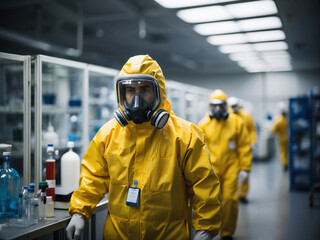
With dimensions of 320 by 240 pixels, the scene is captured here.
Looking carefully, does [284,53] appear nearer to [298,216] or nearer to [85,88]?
[298,216]

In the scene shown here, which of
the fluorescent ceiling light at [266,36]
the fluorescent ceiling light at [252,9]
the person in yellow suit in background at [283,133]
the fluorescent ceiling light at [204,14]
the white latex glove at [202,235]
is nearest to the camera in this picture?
the white latex glove at [202,235]

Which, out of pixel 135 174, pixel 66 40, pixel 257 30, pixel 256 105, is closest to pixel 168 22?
pixel 257 30

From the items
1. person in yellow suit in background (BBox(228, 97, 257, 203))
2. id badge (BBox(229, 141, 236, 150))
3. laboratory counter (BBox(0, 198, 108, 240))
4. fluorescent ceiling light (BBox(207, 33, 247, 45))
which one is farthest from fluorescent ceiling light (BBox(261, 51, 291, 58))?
laboratory counter (BBox(0, 198, 108, 240))

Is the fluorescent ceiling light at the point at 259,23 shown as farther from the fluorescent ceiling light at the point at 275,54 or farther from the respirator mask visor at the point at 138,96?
the respirator mask visor at the point at 138,96

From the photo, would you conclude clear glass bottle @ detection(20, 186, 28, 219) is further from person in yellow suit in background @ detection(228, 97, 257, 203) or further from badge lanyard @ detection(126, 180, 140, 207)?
person in yellow suit in background @ detection(228, 97, 257, 203)

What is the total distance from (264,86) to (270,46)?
5.56 metres

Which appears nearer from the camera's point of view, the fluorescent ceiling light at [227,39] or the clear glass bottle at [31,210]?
the clear glass bottle at [31,210]


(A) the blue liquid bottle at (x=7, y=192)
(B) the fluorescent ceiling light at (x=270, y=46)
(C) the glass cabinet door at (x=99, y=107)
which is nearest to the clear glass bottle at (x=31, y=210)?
(A) the blue liquid bottle at (x=7, y=192)

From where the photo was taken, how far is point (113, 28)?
259 inches

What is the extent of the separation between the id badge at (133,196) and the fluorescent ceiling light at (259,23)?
4.13 meters

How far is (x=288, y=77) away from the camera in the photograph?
479 inches

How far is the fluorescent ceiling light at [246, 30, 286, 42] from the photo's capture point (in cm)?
591

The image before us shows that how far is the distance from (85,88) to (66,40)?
4.95 m

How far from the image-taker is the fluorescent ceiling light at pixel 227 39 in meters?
6.15
